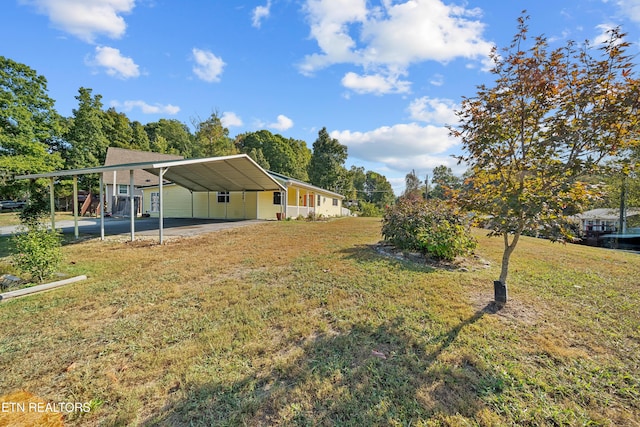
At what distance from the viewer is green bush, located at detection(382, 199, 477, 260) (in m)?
5.71

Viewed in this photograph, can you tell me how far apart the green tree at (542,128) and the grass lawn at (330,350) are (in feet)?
4.41

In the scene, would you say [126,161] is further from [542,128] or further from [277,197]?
[542,128]

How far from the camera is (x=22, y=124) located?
1486cm

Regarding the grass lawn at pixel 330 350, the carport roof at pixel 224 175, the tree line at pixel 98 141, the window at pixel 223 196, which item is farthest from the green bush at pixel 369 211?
the grass lawn at pixel 330 350

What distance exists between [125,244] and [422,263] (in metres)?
9.13

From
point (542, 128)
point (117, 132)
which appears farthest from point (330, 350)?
point (117, 132)

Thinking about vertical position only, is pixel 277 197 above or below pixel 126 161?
below

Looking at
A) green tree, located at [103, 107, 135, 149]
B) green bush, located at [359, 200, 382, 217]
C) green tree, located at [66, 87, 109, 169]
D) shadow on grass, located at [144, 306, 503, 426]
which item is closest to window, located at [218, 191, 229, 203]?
green tree, located at [66, 87, 109, 169]

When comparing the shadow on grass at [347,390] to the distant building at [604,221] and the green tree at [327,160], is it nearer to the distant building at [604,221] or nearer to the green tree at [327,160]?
the green tree at [327,160]

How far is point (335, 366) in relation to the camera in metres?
2.45

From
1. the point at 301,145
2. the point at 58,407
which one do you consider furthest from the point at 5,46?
the point at 301,145

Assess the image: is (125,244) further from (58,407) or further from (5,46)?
(5,46)

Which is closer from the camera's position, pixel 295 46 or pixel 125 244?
pixel 125 244

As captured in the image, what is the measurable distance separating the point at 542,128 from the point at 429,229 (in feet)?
10.8
